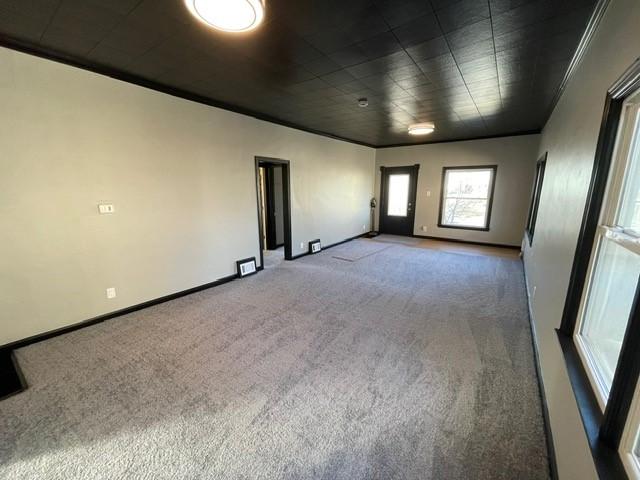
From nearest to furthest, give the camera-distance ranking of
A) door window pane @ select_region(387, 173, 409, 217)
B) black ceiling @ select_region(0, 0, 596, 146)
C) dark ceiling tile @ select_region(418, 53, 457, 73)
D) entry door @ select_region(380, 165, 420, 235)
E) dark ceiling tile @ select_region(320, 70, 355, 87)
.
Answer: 1. black ceiling @ select_region(0, 0, 596, 146)
2. dark ceiling tile @ select_region(418, 53, 457, 73)
3. dark ceiling tile @ select_region(320, 70, 355, 87)
4. entry door @ select_region(380, 165, 420, 235)
5. door window pane @ select_region(387, 173, 409, 217)

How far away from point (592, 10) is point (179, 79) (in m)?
3.60

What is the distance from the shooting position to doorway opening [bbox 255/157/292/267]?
16.4 feet

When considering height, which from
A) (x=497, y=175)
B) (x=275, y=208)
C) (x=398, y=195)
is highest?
(x=497, y=175)

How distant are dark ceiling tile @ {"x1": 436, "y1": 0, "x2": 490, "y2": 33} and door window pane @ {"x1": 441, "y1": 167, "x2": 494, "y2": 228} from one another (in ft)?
16.9

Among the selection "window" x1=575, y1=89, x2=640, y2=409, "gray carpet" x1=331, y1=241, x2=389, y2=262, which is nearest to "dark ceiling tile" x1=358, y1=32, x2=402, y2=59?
"window" x1=575, y1=89, x2=640, y2=409

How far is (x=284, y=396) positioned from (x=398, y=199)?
6.71 m

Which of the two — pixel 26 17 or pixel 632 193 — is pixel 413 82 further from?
pixel 26 17

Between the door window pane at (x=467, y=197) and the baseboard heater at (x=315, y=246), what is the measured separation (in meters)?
3.51

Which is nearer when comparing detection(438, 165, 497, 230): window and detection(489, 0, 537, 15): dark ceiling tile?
detection(489, 0, 537, 15): dark ceiling tile

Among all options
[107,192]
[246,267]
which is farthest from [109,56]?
[246,267]

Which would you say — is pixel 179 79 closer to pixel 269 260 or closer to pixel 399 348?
pixel 269 260

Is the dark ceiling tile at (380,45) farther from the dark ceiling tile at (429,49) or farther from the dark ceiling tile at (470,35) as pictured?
the dark ceiling tile at (470,35)

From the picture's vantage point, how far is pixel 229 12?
5.19 feet

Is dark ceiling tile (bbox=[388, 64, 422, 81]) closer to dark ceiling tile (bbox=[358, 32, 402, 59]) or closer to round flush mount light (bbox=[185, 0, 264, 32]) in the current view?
dark ceiling tile (bbox=[358, 32, 402, 59])
